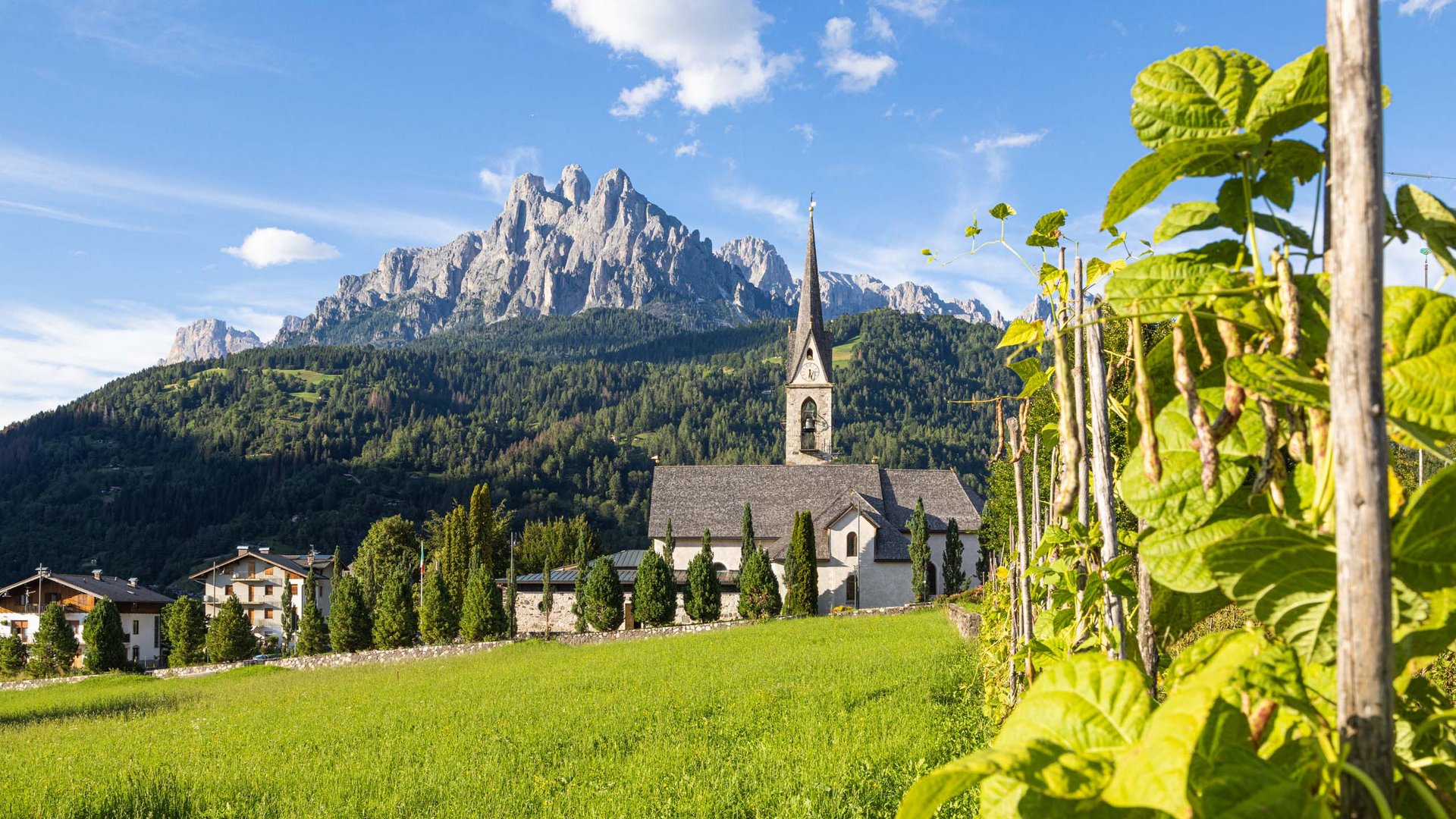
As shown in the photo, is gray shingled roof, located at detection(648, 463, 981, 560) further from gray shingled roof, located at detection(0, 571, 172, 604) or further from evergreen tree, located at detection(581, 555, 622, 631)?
gray shingled roof, located at detection(0, 571, 172, 604)

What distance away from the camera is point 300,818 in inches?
286

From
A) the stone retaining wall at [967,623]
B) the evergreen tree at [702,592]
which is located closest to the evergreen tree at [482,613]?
the evergreen tree at [702,592]

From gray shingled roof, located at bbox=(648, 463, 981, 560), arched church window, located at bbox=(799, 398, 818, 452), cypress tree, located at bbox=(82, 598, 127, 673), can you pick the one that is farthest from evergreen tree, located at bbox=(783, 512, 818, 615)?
cypress tree, located at bbox=(82, 598, 127, 673)

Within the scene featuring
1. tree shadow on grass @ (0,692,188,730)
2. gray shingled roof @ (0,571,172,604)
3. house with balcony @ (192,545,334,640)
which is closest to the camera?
tree shadow on grass @ (0,692,188,730)

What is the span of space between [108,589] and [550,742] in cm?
4548

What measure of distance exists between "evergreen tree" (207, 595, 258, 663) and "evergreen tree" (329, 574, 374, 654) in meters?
3.92

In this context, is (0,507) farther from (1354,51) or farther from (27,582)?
(1354,51)

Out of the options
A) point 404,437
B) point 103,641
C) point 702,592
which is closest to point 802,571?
point 702,592

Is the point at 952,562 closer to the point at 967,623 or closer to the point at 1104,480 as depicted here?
the point at 967,623

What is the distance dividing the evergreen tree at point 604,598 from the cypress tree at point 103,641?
18.0 m

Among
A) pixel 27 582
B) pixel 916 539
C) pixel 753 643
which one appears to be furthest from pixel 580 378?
pixel 753 643

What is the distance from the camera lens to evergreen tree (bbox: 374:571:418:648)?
110 ft

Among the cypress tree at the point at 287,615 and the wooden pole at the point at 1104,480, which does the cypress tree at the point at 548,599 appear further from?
the wooden pole at the point at 1104,480

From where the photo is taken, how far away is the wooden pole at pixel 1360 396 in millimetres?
590
